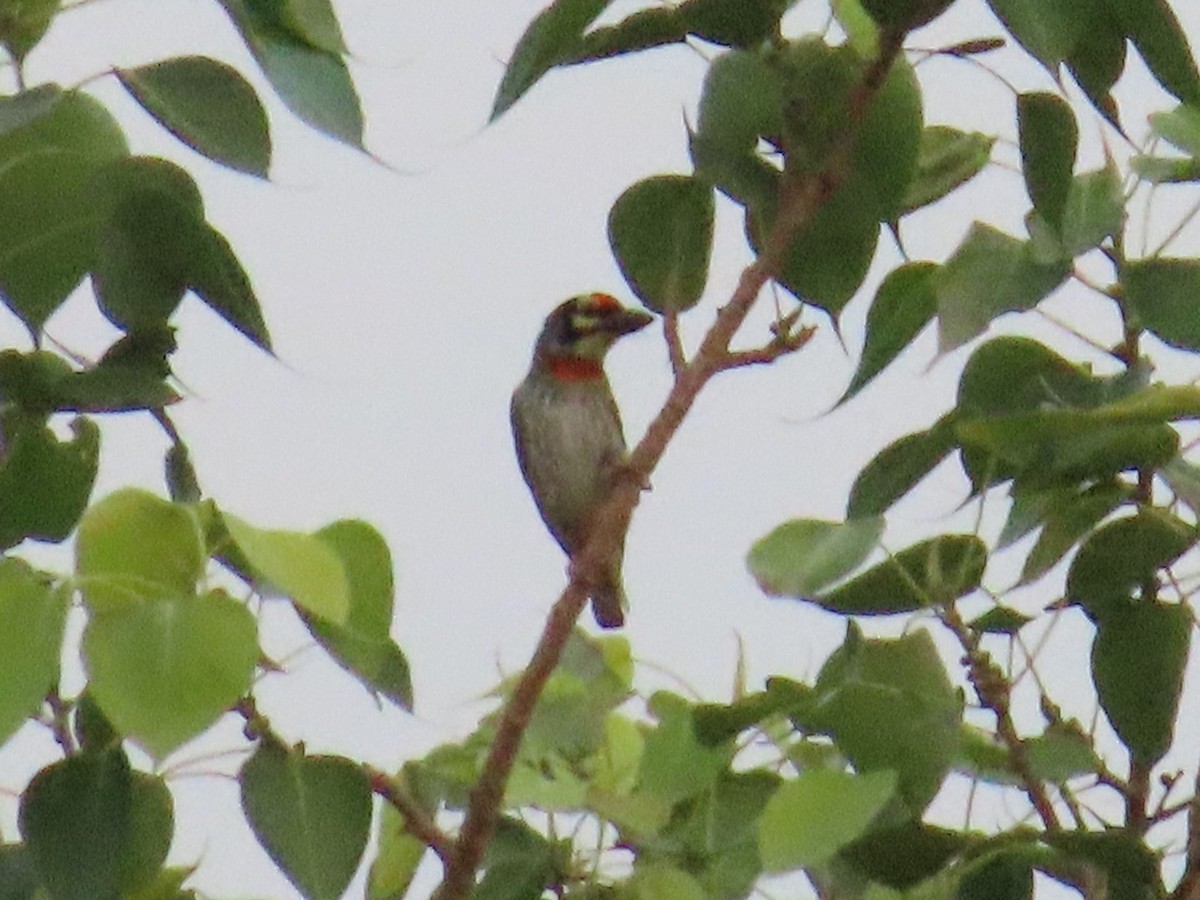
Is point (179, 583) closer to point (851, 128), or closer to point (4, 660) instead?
point (4, 660)

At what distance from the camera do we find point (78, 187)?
145cm

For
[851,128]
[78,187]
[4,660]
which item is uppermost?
[851,128]

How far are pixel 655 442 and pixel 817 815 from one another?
28 centimetres

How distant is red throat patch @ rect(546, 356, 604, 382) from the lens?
479 centimetres

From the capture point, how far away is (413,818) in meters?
1.54

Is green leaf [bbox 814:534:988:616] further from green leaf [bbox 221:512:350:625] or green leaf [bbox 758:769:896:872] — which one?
green leaf [bbox 221:512:350:625]

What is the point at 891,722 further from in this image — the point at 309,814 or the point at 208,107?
the point at 208,107

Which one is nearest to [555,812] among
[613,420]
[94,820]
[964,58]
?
[94,820]

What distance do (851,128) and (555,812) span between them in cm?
55

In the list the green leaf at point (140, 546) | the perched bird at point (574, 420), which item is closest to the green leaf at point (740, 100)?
the green leaf at point (140, 546)

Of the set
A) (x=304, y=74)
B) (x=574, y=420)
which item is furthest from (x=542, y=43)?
(x=574, y=420)

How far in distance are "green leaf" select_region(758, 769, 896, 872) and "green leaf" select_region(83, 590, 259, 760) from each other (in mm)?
378

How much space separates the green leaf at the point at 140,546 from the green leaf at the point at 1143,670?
0.67 m

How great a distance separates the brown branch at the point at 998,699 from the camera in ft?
4.91
